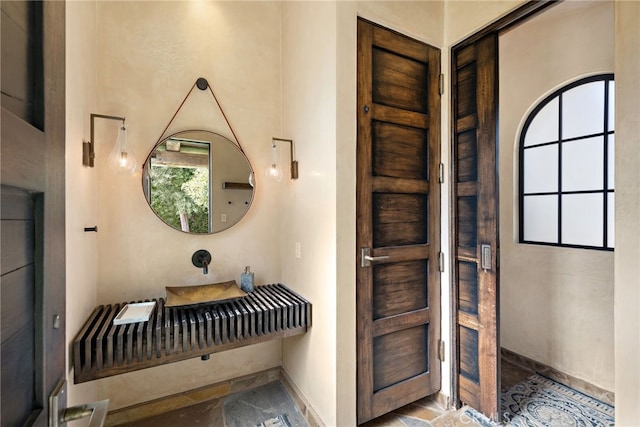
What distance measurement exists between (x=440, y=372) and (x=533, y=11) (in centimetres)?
233

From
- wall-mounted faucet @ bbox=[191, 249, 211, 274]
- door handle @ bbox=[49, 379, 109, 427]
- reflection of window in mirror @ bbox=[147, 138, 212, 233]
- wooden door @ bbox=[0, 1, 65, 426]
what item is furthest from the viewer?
wall-mounted faucet @ bbox=[191, 249, 211, 274]

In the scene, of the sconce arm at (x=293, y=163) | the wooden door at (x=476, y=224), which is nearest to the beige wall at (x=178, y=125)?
the sconce arm at (x=293, y=163)

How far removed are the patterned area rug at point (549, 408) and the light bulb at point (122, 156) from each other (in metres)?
2.76

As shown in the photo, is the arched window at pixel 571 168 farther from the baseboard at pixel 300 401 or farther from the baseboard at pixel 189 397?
the baseboard at pixel 189 397

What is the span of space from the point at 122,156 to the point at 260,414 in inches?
76.5

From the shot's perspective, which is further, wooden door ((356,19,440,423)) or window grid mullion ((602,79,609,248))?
window grid mullion ((602,79,609,248))

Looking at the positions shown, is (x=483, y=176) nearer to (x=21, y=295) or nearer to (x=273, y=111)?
(x=273, y=111)

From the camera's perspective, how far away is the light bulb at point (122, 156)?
68.7 inches

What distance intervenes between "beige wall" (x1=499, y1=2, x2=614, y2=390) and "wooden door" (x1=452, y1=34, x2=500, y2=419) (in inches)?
40.4

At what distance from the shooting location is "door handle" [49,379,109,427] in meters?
0.57

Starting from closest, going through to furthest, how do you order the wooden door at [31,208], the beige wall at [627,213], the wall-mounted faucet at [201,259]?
the wooden door at [31,208] < the beige wall at [627,213] < the wall-mounted faucet at [201,259]

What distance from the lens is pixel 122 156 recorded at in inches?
69.1

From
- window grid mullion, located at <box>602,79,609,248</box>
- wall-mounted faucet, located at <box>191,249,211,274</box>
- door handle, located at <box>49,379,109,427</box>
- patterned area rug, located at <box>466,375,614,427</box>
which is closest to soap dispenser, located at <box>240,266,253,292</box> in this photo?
wall-mounted faucet, located at <box>191,249,211,274</box>

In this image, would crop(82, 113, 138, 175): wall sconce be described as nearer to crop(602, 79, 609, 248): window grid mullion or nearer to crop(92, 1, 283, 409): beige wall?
crop(92, 1, 283, 409): beige wall
